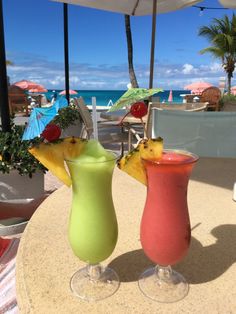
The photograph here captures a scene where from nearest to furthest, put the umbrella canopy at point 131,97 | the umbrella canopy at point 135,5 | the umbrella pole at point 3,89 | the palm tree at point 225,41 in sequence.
→ 1. the umbrella canopy at point 131,97
2. the umbrella pole at point 3,89
3. the umbrella canopy at point 135,5
4. the palm tree at point 225,41

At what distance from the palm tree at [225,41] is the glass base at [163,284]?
1390cm

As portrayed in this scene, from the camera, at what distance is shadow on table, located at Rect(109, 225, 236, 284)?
0.69 metres

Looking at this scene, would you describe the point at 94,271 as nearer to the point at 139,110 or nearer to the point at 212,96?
the point at 139,110

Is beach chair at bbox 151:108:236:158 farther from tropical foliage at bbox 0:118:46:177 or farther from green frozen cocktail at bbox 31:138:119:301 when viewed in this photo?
green frozen cocktail at bbox 31:138:119:301

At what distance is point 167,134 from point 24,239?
1443mm

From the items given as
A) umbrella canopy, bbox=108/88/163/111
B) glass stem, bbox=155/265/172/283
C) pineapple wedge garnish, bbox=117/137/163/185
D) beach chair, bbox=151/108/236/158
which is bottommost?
glass stem, bbox=155/265/172/283

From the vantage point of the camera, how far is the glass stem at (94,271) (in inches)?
26.9

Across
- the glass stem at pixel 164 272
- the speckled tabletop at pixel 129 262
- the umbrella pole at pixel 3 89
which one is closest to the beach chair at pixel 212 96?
the umbrella pole at pixel 3 89

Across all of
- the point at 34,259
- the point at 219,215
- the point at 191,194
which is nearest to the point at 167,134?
the point at 191,194

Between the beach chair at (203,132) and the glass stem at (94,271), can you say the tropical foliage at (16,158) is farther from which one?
the glass stem at (94,271)

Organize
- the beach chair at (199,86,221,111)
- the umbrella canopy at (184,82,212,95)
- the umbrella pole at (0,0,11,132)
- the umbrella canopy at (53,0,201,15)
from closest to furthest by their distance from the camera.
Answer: the umbrella pole at (0,0,11,132), the umbrella canopy at (53,0,201,15), the beach chair at (199,86,221,111), the umbrella canopy at (184,82,212,95)

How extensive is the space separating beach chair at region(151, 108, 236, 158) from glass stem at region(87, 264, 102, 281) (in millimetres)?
1427

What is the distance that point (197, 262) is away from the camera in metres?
0.75

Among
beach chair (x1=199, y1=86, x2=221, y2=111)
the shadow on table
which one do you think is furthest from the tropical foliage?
beach chair (x1=199, y1=86, x2=221, y2=111)
